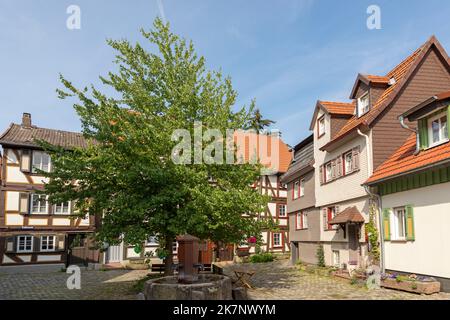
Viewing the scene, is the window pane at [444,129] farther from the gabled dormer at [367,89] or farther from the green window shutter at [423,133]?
the gabled dormer at [367,89]

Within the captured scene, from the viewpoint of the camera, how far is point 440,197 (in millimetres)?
12867

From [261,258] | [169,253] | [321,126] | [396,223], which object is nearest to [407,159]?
[396,223]

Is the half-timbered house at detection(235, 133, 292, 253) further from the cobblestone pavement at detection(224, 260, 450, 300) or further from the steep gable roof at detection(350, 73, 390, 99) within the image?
the cobblestone pavement at detection(224, 260, 450, 300)

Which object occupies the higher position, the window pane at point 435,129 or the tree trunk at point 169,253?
the window pane at point 435,129

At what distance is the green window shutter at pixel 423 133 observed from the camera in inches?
563

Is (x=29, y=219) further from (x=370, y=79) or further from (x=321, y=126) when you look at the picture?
(x=370, y=79)

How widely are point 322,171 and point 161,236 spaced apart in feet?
33.9

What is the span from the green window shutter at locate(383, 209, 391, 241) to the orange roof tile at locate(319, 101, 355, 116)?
6437mm

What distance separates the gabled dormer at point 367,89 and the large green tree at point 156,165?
21.4 feet

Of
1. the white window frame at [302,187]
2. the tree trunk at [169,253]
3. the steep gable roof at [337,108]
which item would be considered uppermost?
the steep gable roof at [337,108]

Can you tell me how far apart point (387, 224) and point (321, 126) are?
7.76m

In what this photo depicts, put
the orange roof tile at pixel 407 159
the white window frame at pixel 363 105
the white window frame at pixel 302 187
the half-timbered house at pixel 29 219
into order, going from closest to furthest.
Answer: the orange roof tile at pixel 407 159, the white window frame at pixel 363 105, the half-timbered house at pixel 29 219, the white window frame at pixel 302 187

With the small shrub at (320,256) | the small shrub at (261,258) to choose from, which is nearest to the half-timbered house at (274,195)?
the small shrub at (261,258)

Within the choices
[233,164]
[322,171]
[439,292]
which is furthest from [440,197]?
[322,171]
